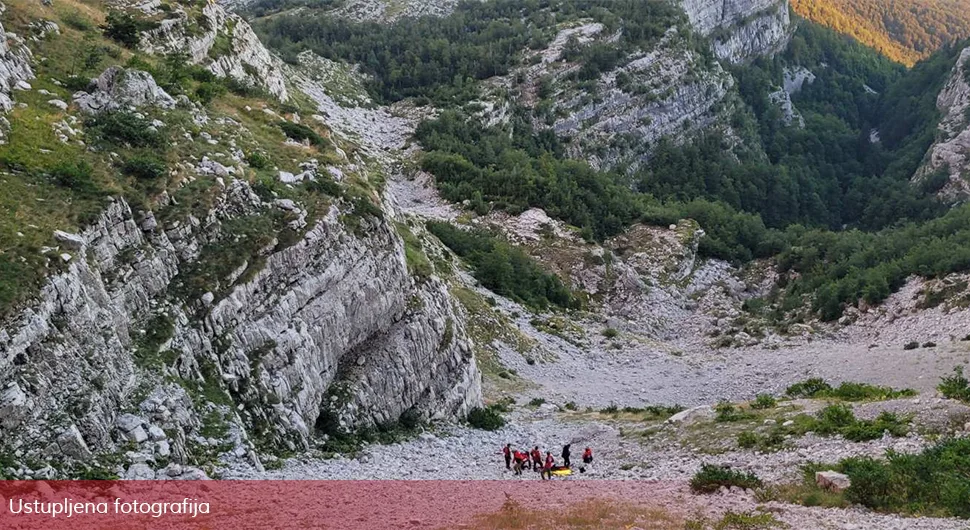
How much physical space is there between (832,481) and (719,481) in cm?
245

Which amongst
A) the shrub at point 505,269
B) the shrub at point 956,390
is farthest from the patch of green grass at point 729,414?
the shrub at point 505,269

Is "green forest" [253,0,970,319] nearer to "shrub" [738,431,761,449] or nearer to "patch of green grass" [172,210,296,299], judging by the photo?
"shrub" [738,431,761,449]

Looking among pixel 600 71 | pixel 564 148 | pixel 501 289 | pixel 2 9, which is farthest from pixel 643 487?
pixel 600 71

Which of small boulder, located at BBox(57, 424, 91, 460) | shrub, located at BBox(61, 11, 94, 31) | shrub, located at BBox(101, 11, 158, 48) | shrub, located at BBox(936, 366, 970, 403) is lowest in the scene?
small boulder, located at BBox(57, 424, 91, 460)

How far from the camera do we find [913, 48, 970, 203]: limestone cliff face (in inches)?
3733

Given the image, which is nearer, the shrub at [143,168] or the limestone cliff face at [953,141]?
the shrub at [143,168]

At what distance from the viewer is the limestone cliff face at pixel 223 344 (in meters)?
16.0

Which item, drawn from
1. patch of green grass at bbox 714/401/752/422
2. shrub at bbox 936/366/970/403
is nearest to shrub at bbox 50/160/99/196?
patch of green grass at bbox 714/401/752/422

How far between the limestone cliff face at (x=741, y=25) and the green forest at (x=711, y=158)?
430 cm

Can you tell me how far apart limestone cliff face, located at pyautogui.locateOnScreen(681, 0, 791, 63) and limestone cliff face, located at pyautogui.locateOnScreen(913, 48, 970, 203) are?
3990 cm

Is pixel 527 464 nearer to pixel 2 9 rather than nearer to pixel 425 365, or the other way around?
pixel 425 365

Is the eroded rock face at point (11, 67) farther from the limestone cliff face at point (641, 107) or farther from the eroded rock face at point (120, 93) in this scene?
the limestone cliff face at point (641, 107)

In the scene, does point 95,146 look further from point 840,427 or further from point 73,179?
point 840,427

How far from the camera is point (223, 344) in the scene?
20.8m
